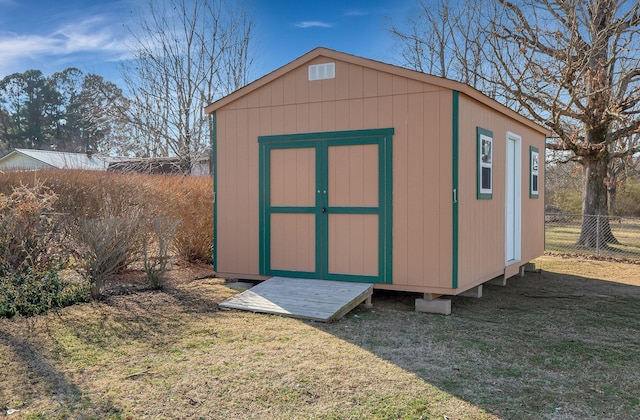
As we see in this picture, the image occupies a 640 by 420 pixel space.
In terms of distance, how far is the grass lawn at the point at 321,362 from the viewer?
3062 millimetres

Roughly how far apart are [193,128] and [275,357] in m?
12.6

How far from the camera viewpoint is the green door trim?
575 centimetres

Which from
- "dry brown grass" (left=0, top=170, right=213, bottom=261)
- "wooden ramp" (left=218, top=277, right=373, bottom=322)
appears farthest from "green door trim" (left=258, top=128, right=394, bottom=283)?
"dry brown grass" (left=0, top=170, right=213, bottom=261)

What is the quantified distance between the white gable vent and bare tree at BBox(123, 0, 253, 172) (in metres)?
9.74

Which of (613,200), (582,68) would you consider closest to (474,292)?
(582,68)

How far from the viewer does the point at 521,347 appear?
14.2 ft

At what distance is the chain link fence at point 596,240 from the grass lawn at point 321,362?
5.33m

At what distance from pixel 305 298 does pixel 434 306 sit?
4.66 feet

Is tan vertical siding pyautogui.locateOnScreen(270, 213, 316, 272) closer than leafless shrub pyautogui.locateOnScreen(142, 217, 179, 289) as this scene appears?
Yes

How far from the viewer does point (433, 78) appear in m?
5.39

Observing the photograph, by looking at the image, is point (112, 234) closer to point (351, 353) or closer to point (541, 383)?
point (351, 353)

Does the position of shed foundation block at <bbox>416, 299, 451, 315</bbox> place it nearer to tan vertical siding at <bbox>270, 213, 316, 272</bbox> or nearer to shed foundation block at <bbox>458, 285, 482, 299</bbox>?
shed foundation block at <bbox>458, 285, 482, 299</bbox>

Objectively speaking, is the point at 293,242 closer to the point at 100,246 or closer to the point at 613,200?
the point at 100,246

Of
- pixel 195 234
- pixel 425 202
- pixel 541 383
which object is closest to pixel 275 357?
pixel 541 383
